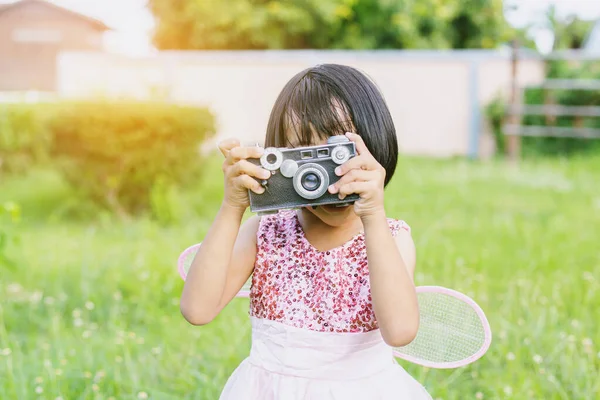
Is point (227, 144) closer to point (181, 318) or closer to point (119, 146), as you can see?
point (181, 318)

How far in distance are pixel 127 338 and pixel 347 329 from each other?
1.71m

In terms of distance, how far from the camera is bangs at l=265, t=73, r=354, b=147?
156cm

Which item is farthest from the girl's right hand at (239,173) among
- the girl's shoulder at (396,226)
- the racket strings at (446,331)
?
the racket strings at (446,331)

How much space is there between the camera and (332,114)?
1567mm

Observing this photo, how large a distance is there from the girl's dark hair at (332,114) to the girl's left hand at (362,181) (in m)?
0.14

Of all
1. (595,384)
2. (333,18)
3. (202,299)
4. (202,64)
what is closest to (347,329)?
(202,299)

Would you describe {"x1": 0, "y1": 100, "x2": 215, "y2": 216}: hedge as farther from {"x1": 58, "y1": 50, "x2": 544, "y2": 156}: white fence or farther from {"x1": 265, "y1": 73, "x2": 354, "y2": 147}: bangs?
{"x1": 58, "y1": 50, "x2": 544, "y2": 156}: white fence

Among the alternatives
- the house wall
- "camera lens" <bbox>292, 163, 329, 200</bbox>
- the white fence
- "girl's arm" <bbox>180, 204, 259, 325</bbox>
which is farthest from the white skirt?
the house wall

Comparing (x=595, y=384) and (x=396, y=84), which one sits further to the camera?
(x=396, y=84)

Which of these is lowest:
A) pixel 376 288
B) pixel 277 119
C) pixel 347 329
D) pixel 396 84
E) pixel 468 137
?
pixel 468 137

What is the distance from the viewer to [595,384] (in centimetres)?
250

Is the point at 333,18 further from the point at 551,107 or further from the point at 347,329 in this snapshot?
the point at 347,329

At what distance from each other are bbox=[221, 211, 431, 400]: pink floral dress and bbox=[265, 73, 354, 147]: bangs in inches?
9.8

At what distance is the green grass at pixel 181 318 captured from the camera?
104 inches
